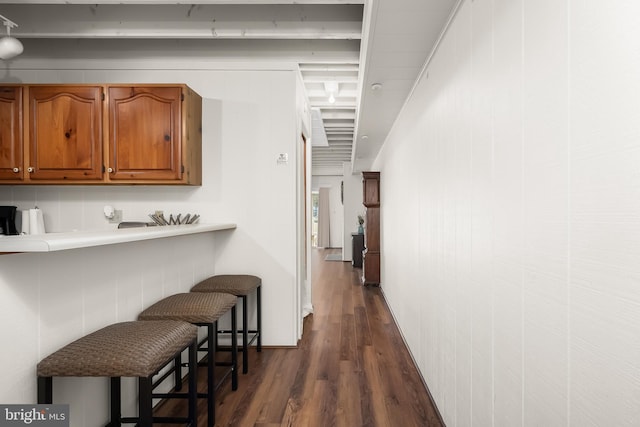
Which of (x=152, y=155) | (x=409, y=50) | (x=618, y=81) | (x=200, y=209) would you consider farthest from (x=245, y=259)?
(x=618, y=81)

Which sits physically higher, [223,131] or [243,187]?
[223,131]

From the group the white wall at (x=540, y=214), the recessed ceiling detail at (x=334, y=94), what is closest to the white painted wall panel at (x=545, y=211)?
the white wall at (x=540, y=214)

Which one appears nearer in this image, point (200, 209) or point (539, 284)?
Result: point (539, 284)

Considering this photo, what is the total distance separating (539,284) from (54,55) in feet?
14.5

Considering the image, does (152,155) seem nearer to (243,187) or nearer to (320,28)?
(243,187)

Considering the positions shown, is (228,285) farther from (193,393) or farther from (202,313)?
(193,393)

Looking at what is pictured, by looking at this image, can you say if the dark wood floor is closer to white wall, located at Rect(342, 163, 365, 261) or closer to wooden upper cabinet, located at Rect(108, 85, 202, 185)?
wooden upper cabinet, located at Rect(108, 85, 202, 185)

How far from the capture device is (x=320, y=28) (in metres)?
2.84

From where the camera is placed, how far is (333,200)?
468 inches

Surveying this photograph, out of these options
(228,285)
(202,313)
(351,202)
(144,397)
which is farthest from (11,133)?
(351,202)

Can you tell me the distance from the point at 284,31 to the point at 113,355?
258cm

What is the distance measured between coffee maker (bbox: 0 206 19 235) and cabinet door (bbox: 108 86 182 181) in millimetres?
919

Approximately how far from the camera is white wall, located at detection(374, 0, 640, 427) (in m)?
0.75

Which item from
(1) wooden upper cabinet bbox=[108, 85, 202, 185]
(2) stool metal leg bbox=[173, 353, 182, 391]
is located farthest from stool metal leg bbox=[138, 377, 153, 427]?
(1) wooden upper cabinet bbox=[108, 85, 202, 185]
